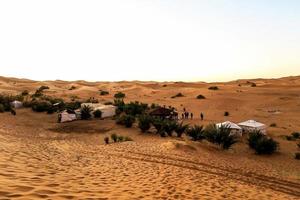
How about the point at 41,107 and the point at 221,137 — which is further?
the point at 41,107

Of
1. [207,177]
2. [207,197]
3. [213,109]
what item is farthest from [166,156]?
[213,109]

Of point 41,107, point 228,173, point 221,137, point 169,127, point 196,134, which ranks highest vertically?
point 41,107

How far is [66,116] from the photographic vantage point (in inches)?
1241

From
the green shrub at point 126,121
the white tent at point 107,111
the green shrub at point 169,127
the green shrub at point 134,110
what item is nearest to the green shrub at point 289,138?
the green shrub at point 169,127

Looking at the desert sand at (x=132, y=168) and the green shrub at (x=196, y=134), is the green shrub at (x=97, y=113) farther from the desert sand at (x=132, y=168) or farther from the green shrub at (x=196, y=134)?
the green shrub at (x=196, y=134)

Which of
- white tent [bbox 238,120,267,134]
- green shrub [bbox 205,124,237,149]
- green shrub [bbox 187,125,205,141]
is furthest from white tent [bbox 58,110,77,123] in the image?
white tent [bbox 238,120,267,134]

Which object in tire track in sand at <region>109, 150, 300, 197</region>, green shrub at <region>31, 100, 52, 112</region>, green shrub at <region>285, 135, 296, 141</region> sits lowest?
Answer: green shrub at <region>285, 135, 296, 141</region>

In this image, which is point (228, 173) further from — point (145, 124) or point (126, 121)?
point (126, 121)

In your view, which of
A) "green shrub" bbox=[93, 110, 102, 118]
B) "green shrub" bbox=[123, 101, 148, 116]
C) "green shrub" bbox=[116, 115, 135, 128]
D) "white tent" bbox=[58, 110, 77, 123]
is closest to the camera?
"green shrub" bbox=[116, 115, 135, 128]

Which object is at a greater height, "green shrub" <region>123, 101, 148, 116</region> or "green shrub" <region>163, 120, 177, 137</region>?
"green shrub" <region>123, 101, 148, 116</region>

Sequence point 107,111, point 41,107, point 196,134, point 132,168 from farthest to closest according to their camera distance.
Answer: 1. point 41,107
2. point 107,111
3. point 196,134
4. point 132,168

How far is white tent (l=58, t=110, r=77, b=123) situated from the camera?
31.2 m

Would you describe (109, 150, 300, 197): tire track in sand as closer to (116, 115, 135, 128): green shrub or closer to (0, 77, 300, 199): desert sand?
(0, 77, 300, 199): desert sand

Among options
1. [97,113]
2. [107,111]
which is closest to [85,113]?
[97,113]
